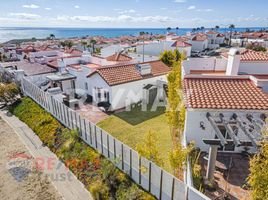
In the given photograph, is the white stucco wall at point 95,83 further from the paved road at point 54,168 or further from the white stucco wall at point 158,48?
the white stucco wall at point 158,48

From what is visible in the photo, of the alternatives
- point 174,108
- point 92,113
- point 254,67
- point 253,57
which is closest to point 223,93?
point 174,108

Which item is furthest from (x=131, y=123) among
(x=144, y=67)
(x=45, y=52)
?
(x=45, y=52)

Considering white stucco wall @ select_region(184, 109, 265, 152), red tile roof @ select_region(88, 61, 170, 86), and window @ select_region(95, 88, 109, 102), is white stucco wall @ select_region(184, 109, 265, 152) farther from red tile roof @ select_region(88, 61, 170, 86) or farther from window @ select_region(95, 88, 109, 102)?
window @ select_region(95, 88, 109, 102)

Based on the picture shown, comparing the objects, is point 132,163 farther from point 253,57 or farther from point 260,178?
point 253,57

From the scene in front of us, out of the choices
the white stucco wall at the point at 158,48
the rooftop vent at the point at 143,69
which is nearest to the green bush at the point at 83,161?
the rooftop vent at the point at 143,69

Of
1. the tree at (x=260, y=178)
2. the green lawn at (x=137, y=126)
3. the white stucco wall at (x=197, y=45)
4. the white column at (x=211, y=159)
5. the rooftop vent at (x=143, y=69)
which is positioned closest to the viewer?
the tree at (x=260, y=178)

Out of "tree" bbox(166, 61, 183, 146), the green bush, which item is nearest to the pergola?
"tree" bbox(166, 61, 183, 146)
